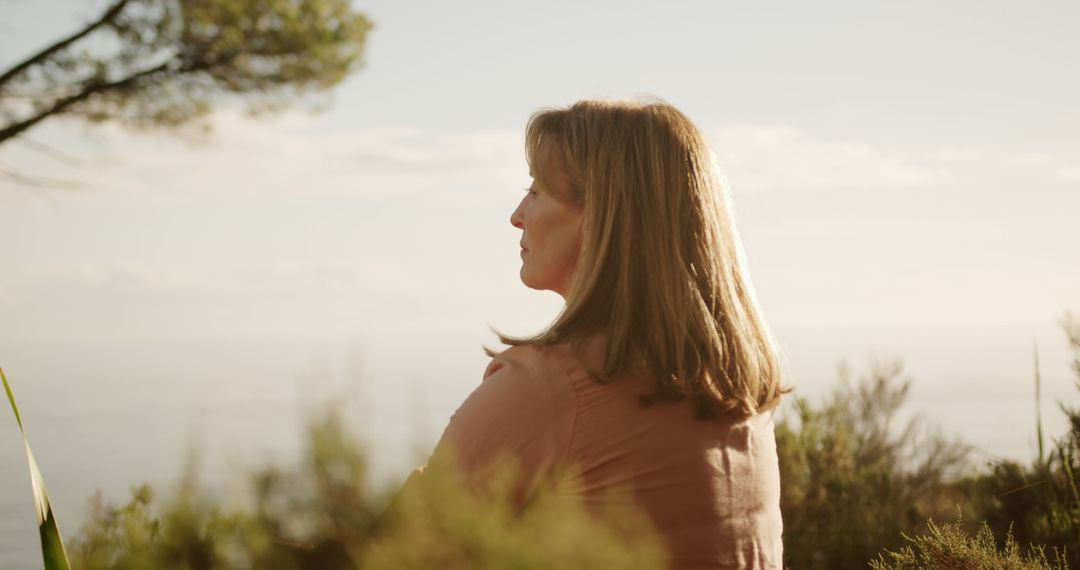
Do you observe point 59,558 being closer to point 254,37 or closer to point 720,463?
point 720,463

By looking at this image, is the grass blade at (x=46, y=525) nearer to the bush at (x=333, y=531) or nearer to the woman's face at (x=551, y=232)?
the bush at (x=333, y=531)

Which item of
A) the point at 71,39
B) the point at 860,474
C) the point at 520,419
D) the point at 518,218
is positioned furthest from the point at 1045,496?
the point at 71,39

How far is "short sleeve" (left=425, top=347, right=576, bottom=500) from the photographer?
57.4 inches

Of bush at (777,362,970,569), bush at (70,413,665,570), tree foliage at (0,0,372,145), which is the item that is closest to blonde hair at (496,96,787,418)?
bush at (70,413,665,570)

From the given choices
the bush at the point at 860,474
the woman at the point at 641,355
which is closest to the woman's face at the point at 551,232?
the woman at the point at 641,355

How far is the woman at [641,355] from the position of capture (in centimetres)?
159

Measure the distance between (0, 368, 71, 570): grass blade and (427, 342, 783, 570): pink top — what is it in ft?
1.76

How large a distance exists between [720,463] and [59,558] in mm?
995

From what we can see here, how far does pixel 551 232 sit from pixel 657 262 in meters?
0.30

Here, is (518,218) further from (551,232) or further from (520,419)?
(520,419)

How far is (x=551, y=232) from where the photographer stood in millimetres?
2086

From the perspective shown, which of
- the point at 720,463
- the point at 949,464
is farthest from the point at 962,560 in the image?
the point at 949,464

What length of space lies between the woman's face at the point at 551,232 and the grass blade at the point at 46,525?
3.18ft

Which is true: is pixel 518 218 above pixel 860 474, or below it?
above
